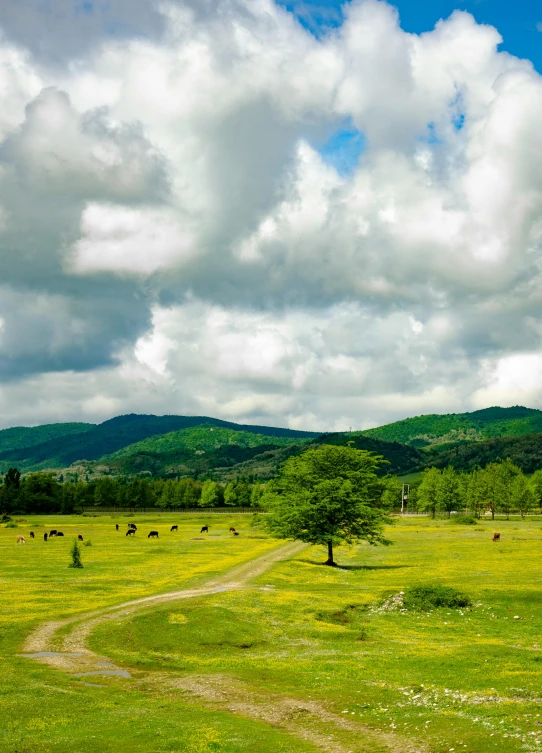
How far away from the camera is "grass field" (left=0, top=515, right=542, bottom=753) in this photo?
71.6ft

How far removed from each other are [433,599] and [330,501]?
27.8 m

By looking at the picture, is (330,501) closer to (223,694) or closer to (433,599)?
(433,599)

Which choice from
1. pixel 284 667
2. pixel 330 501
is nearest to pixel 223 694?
pixel 284 667

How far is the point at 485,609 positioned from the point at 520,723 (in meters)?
28.9

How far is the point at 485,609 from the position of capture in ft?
160

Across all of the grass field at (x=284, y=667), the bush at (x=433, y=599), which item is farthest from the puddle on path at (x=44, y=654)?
the bush at (x=433, y=599)

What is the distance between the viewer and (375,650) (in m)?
36.4

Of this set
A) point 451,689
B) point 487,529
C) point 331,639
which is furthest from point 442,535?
point 451,689

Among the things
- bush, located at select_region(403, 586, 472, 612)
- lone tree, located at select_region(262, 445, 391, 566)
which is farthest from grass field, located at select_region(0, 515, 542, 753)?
lone tree, located at select_region(262, 445, 391, 566)

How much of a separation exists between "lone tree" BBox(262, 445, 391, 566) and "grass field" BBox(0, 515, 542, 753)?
A: 7631mm

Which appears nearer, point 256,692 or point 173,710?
point 173,710

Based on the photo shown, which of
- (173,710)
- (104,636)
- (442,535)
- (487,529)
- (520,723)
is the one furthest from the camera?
(487,529)

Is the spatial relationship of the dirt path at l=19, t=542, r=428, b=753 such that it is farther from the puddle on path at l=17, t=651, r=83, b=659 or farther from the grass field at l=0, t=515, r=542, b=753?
the grass field at l=0, t=515, r=542, b=753

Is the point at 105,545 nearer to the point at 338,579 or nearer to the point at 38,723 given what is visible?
the point at 338,579
